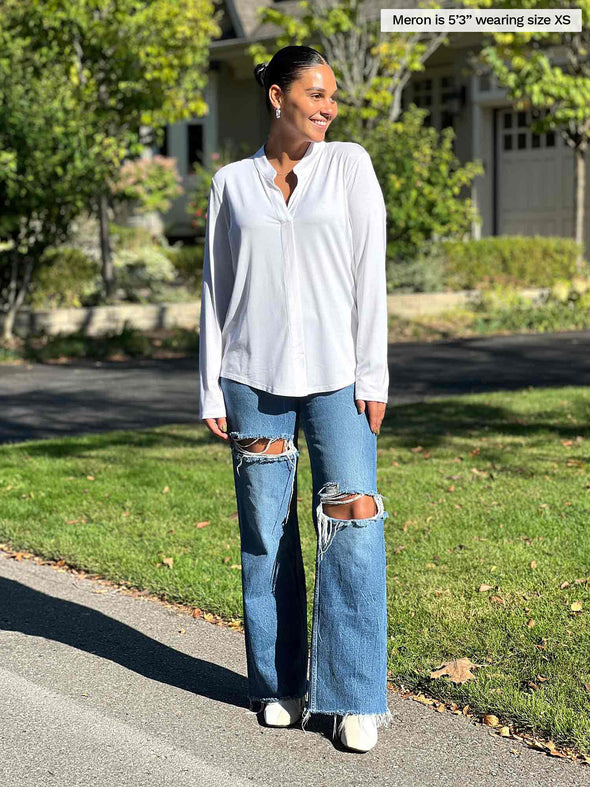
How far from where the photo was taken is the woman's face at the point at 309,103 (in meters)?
3.27

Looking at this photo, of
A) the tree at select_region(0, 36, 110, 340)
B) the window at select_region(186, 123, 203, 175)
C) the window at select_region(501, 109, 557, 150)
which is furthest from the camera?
the window at select_region(186, 123, 203, 175)

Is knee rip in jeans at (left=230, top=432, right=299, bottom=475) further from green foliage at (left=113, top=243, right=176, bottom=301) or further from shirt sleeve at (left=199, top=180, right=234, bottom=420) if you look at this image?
green foliage at (left=113, top=243, right=176, bottom=301)

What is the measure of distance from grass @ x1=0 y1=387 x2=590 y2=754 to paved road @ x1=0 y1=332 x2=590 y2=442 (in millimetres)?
1140

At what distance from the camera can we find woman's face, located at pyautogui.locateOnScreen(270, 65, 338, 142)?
327 cm

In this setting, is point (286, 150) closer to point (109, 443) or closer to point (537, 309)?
point (109, 443)

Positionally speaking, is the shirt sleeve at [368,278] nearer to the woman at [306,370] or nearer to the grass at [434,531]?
the woman at [306,370]

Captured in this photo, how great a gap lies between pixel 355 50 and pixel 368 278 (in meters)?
16.7

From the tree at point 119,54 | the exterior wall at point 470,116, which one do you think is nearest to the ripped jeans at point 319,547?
the tree at point 119,54

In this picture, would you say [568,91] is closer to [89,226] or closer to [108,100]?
[108,100]

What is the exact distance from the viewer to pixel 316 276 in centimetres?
324

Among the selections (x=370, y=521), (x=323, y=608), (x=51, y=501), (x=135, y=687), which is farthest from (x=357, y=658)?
(x=51, y=501)

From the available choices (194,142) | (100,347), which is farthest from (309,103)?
(194,142)

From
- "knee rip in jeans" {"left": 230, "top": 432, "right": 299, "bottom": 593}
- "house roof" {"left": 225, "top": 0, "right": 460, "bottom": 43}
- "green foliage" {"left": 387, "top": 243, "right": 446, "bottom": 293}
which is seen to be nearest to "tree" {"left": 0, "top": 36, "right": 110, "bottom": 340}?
"green foliage" {"left": 387, "top": 243, "right": 446, "bottom": 293}

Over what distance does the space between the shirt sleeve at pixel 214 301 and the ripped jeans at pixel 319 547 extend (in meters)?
0.05
